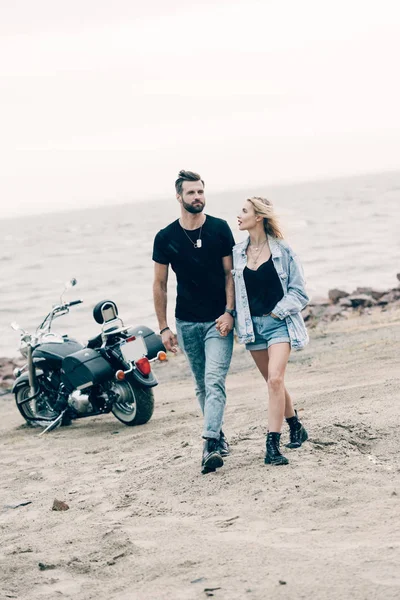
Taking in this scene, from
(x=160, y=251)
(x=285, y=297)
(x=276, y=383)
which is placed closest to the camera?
(x=276, y=383)

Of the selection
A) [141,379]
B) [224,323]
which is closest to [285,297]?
[224,323]

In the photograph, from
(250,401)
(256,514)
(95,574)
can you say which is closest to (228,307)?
(256,514)

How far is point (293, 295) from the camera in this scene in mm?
6023

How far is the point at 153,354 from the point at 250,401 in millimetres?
1175

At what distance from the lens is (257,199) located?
6.17m

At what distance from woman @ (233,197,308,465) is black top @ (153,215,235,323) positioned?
163 millimetres

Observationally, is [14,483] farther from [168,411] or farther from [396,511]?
[396,511]

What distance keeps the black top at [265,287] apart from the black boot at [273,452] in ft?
2.69

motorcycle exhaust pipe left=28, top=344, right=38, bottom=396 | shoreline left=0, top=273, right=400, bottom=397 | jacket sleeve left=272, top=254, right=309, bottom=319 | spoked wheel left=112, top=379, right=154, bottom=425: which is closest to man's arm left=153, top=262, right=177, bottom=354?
jacket sleeve left=272, top=254, right=309, bottom=319

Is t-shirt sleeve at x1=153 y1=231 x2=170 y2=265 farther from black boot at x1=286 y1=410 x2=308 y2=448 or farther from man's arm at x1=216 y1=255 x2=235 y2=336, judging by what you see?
black boot at x1=286 y1=410 x2=308 y2=448

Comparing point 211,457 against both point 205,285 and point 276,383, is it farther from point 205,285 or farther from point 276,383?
point 205,285

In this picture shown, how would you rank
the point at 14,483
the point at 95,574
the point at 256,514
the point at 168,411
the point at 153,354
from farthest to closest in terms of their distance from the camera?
the point at 168,411 → the point at 153,354 → the point at 14,483 → the point at 256,514 → the point at 95,574

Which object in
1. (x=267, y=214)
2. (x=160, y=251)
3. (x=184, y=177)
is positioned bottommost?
(x=160, y=251)

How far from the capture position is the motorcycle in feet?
28.2
